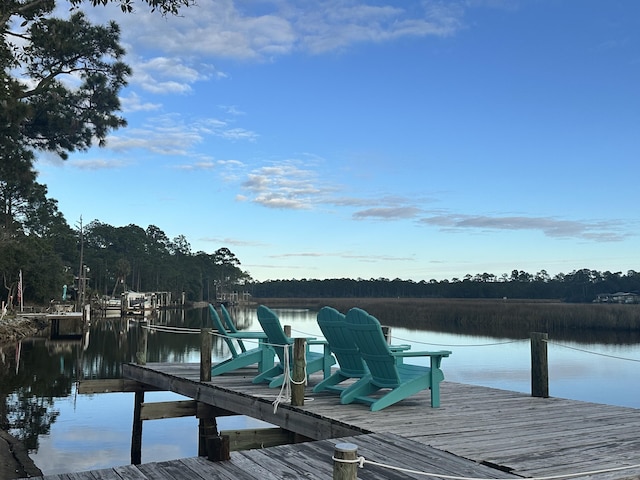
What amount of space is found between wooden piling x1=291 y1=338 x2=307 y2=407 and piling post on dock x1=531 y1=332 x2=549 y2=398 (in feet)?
10.8

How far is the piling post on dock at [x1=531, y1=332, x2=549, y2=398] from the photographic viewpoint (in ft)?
25.8

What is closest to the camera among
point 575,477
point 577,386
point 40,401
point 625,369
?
point 575,477

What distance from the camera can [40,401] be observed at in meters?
15.7

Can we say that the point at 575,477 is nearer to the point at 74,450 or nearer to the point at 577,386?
the point at 74,450

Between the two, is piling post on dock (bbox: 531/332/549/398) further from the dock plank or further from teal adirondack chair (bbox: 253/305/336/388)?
teal adirondack chair (bbox: 253/305/336/388)

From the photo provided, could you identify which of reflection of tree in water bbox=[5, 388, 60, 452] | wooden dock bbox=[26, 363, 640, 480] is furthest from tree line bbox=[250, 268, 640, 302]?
wooden dock bbox=[26, 363, 640, 480]

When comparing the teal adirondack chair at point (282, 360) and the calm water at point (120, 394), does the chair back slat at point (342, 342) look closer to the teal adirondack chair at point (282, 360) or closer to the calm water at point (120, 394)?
the teal adirondack chair at point (282, 360)

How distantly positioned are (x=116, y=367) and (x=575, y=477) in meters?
20.8

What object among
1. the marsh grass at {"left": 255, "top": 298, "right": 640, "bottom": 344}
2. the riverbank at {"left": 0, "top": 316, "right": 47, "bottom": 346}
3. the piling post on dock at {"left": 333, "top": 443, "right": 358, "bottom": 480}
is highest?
the piling post on dock at {"left": 333, "top": 443, "right": 358, "bottom": 480}

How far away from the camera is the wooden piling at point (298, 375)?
22.1ft

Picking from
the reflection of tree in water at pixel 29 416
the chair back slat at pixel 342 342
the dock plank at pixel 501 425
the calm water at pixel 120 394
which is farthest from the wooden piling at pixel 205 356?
the reflection of tree in water at pixel 29 416

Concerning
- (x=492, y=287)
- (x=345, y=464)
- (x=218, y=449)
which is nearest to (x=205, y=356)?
(x=218, y=449)

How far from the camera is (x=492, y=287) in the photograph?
9581 cm

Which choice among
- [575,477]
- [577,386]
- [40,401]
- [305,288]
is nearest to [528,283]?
[305,288]
